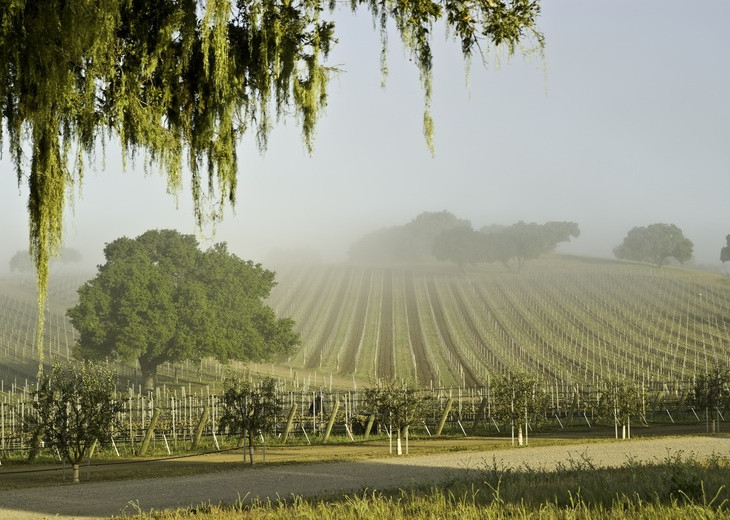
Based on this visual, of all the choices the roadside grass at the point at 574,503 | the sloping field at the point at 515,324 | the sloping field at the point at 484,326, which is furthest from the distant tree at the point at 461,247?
the roadside grass at the point at 574,503

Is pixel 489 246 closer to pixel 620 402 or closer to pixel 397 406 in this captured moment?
pixel 620 402

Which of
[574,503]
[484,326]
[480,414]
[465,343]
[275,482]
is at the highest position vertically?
[574,503]

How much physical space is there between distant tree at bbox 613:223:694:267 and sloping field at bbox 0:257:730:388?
63.6 feet

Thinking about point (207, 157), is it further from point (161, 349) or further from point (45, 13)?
point (161, 349)

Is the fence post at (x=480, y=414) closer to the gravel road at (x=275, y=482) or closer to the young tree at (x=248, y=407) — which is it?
the gravel road at (x=275, y=482)

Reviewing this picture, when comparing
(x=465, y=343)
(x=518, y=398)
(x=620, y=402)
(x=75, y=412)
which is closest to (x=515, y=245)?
(x=465, y=343)

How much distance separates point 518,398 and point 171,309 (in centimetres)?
3613

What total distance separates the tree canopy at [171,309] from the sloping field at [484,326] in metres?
4.89

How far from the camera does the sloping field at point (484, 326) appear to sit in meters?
65.9

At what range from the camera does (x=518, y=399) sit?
33094 millimetres

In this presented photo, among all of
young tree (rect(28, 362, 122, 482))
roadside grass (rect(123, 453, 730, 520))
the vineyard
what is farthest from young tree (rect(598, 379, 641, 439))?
roadside grass (rect(123, 453, 730, 520))

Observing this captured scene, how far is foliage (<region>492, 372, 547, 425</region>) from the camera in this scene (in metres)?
33.0

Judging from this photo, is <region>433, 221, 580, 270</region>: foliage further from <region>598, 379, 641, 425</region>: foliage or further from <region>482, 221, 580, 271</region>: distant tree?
<region>598, 379, 641, 425</region>: foliage

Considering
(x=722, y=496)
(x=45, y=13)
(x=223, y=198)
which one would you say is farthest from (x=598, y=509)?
(x=45, y=13)
